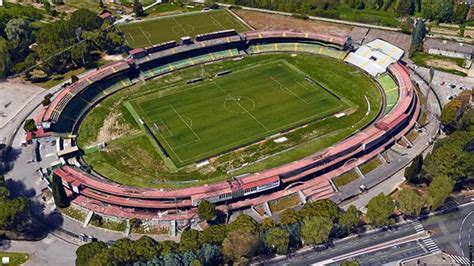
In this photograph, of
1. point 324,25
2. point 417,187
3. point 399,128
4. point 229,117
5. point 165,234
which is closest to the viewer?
point 165,234

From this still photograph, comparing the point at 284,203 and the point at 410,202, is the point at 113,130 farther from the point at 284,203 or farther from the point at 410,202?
the point at 410,202

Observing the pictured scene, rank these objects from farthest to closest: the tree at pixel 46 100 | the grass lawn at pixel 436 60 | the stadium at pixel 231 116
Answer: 1. the grass lawn at pixel 436 60
2. the tree at pixel 46 100
3. the stadium at pixel 231 116

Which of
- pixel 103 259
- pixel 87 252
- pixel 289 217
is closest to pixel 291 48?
pixel 289 217

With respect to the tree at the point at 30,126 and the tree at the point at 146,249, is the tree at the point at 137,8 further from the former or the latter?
the tree at the point at 146,249

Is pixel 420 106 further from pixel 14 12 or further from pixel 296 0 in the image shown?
pixel 14 12

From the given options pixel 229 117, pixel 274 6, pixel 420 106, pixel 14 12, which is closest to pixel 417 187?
pixel 420 106

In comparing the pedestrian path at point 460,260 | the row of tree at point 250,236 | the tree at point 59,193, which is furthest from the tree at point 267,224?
the tree at point 59,193

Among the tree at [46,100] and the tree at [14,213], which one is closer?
the tree at [14,213]

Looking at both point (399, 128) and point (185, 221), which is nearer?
point (185, 221)
